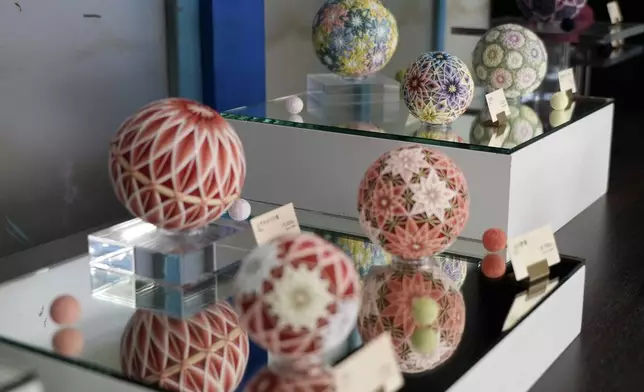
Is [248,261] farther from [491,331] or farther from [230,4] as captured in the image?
[230,4]

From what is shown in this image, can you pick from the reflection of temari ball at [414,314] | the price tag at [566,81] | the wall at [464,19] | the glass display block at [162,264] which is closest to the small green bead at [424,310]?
the reflection of temari ball at [414,314]

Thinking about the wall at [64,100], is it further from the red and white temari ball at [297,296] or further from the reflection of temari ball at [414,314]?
the red and white temari ball at [297,296]

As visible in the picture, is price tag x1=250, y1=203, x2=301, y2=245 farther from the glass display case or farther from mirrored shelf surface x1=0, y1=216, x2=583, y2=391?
the glass display case

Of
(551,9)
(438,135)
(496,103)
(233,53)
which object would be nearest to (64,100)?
(233,53)

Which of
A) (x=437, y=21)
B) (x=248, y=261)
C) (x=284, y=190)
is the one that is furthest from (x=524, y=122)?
(x=437, y=21)

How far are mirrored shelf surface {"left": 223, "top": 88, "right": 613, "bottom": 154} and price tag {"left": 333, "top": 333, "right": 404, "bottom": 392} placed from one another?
60cm

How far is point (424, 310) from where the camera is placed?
102 cm

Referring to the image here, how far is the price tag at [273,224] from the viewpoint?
1074mm

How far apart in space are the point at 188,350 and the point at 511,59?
3.04 ft

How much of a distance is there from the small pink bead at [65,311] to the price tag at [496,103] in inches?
31.1

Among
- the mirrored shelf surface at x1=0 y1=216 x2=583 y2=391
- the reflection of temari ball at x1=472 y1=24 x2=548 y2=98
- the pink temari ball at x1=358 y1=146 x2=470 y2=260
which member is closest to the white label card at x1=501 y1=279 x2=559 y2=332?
the mirrored shelf surface at x1=0 y1=216 x2=583 y2=391

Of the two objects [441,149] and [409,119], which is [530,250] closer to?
[441,149]

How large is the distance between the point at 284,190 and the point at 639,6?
77.3 inches

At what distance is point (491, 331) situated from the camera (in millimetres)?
982
